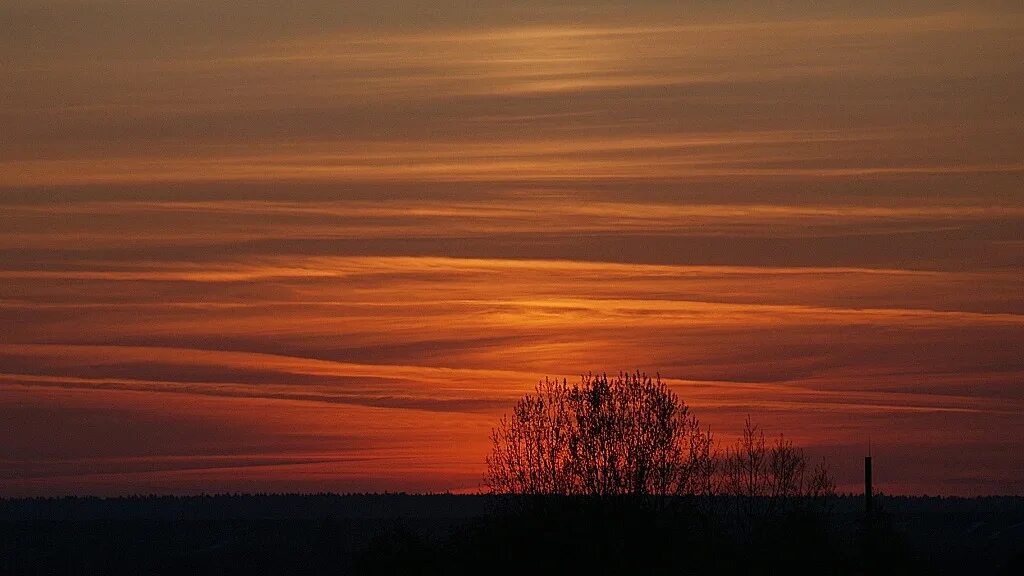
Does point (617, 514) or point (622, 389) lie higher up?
point (622, 389)

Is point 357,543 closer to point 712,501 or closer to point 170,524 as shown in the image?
point 170,524

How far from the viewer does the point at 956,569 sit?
4715 inches

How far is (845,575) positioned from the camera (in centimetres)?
6116

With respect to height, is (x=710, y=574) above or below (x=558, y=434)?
below

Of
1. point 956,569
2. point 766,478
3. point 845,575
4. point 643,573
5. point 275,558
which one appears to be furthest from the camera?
point 275,558

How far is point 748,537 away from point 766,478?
15.5ft

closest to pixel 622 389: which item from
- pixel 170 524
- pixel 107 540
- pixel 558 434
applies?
pixel 558 434

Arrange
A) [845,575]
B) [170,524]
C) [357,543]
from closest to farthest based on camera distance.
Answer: [845,575]
[357,543]
[170,524]

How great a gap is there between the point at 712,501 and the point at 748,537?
2.14 m

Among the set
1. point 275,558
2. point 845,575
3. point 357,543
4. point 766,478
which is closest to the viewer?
point 845,575

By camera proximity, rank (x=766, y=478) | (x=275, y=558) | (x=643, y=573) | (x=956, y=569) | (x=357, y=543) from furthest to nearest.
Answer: (x=357, y=543), (x=275, y=558), (x=956, y=569), (x=766, y=478), (x=643, y=573)

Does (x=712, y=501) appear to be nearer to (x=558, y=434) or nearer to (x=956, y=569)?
(x=558, y=434)

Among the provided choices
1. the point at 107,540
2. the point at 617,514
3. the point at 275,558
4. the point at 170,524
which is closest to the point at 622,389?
the point at 617,514

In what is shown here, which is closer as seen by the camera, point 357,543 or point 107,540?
point 357,543
